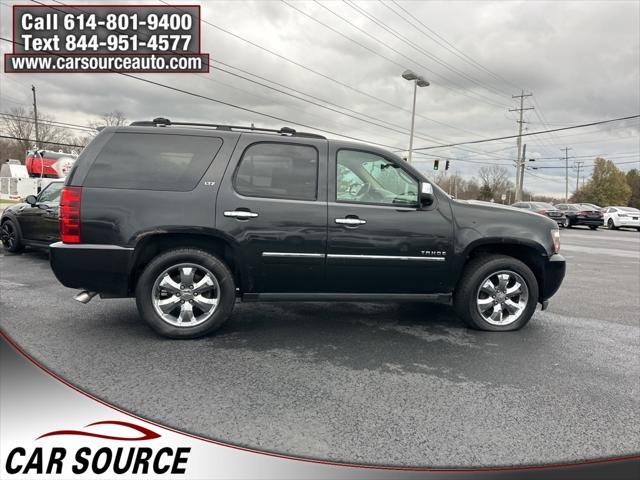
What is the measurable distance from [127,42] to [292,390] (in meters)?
15.3

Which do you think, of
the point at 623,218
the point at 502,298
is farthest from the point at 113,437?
the point at 623,218

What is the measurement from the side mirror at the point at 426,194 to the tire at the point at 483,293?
2.83 feet

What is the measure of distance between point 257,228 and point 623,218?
103ft

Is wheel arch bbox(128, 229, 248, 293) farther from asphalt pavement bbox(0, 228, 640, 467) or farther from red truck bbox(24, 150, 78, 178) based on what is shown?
red truck bbox(24, 150, 78, 178)

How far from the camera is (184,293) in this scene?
402 cm

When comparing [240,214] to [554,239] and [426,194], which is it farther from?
[554,239]

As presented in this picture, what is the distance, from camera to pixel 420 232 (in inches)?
169

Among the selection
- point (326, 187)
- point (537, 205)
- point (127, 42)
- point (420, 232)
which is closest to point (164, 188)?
point (326, 187)

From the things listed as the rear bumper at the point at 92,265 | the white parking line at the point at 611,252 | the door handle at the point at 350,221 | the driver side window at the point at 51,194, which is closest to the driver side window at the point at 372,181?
the door handle at the point at 350,221

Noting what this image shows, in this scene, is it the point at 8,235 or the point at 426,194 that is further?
the point at 8,235

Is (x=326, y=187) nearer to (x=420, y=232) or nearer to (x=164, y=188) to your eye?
(x=420, y=232)

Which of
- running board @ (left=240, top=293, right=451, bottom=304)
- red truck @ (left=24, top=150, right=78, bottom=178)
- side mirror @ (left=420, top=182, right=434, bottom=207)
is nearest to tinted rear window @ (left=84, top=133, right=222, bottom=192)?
running board @ (left=240, top=293, right=451, bottom=304)

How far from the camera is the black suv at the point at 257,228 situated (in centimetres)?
392

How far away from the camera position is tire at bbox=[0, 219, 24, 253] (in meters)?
8.48
